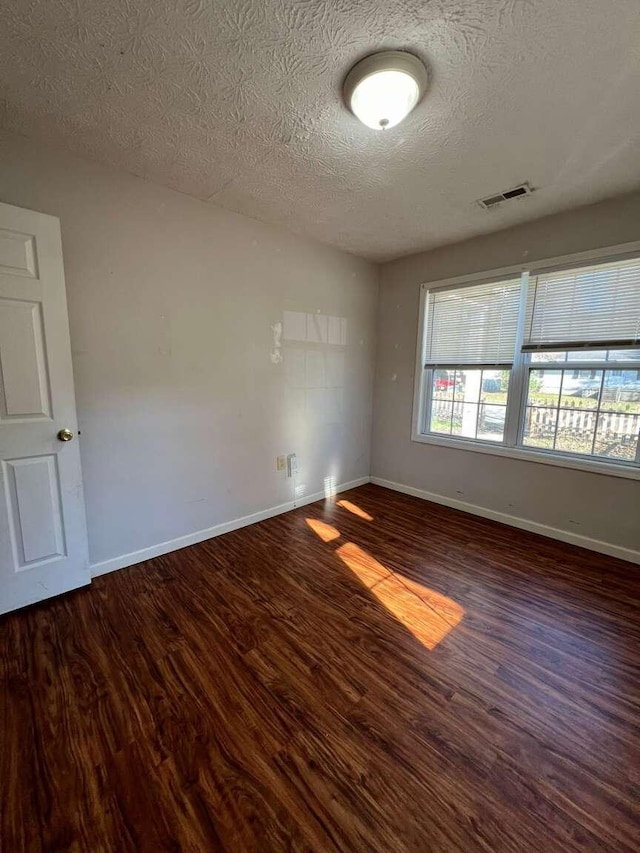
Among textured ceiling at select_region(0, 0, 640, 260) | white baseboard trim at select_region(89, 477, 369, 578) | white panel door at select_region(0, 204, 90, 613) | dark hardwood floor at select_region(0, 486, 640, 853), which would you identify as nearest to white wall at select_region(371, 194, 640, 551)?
textured ceiling at select_region(0, 0, 640, 260)

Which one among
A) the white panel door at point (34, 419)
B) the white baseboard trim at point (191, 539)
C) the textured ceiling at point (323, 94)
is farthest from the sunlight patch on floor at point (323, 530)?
the textured ceiling at point (323, 94)

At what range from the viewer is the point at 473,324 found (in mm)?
3240

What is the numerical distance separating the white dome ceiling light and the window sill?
102 inches

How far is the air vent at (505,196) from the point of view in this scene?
227 centimetres

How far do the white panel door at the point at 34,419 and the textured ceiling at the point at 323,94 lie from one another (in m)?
0.62

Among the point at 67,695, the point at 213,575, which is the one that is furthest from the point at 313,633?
the point at 67,695

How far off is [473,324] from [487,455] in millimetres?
1245

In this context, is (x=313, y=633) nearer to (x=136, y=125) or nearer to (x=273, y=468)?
(x=273, y=468)

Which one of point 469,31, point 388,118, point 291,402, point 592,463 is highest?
point 469,31

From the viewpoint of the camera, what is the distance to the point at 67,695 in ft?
4.74

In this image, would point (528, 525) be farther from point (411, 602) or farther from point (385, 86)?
point (385, 86)

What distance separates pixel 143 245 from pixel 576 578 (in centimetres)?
367

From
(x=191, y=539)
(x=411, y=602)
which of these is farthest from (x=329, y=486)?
(x=411, y=602)

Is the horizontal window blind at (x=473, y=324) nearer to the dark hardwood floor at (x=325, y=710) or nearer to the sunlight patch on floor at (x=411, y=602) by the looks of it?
the dark hardwood floor at (x=325, y=710)
